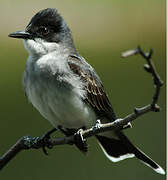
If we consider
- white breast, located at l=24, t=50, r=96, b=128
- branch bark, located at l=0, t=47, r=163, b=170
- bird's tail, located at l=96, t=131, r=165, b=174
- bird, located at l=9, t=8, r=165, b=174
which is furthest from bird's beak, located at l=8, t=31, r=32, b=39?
bird's tail, located at l=96, t=131, r=165, b=174

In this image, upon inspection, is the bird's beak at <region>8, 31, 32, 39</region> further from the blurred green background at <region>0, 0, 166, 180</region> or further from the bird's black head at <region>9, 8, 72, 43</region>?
the blurred green background at <region>0, 0, 166, 180</region>

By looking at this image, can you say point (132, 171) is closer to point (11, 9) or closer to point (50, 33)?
point (50, 33)

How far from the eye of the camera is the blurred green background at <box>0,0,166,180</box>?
14.8 ft

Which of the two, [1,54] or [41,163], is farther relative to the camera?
[1,54]

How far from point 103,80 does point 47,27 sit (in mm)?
1563

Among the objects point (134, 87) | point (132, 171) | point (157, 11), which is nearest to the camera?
point (132, 171)

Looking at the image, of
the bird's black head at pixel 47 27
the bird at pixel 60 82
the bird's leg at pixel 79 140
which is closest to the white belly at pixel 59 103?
the bird at pixel 60 82

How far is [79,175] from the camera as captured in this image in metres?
Result: 4.51

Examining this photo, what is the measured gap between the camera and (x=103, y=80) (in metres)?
5.07

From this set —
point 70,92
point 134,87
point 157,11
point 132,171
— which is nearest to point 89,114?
point 70,92

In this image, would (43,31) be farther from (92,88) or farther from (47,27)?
(92,88)

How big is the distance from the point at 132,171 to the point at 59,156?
56 centimetres

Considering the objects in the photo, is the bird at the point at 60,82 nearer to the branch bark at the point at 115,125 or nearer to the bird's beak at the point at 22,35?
the bird's beak at the point at 22,35

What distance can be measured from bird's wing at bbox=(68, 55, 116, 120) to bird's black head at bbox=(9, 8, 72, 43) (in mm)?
169
